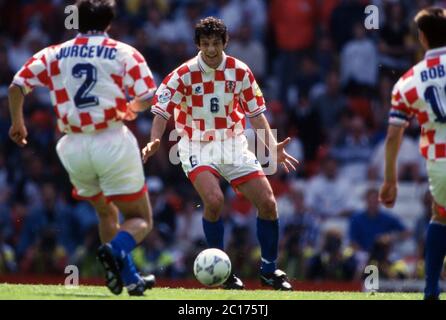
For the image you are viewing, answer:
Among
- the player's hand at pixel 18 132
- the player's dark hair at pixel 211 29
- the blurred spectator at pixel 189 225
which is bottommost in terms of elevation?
the blurred spectator at pixel 189 225

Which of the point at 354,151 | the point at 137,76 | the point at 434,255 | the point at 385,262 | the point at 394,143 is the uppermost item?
the point at 137,76

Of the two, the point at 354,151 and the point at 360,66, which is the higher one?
the point at 360,66

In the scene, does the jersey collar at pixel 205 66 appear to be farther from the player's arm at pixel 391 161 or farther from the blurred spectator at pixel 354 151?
the blurred spectator at pixel 354 151

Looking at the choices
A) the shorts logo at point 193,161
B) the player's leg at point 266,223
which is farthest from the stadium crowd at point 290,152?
the shorts logo at point 193,161

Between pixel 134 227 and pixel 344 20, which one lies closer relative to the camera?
pixel 134 227

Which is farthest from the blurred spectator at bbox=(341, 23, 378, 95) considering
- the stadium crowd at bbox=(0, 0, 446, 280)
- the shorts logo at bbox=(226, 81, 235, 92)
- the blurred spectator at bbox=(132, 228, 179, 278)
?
the shorts logo at bbox=(226, 81, 235, 92)

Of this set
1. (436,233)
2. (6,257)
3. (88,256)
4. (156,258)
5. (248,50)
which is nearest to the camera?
(436,233)

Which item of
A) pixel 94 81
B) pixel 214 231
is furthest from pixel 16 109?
pixel 214 231

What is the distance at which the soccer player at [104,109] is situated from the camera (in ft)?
28.7

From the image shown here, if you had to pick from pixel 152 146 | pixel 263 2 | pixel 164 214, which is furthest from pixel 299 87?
pixel 152 146

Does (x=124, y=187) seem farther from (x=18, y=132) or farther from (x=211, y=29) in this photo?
(x=211, y=29)

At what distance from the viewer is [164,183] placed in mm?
16328

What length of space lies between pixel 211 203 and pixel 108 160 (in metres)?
1.67

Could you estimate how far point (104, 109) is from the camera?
8766mm
